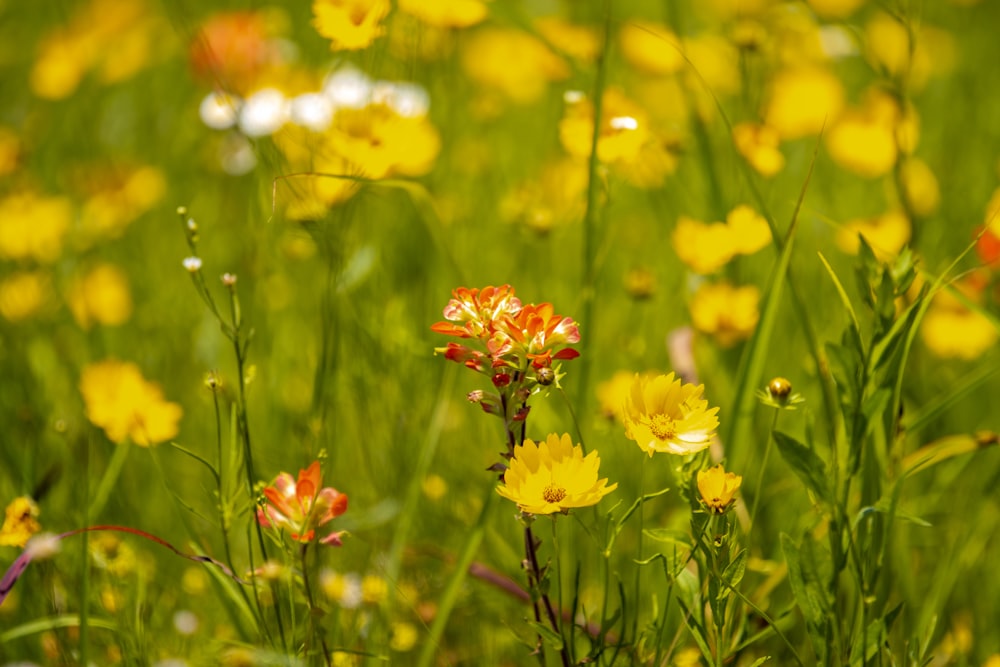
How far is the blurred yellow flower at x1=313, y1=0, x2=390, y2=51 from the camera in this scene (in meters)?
1.20

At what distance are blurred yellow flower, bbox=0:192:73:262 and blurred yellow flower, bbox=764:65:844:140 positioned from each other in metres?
1.53

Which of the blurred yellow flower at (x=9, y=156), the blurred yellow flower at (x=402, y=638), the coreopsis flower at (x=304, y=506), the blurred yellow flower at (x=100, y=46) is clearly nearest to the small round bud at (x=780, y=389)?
the coreopsis flower at (x=304, y=506)

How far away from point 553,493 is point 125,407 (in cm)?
80

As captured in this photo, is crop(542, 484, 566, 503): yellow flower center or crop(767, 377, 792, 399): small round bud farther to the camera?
crop(767, 377, 792, 399): small round bud

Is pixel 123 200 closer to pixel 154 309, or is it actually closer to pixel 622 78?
pixel 154 309

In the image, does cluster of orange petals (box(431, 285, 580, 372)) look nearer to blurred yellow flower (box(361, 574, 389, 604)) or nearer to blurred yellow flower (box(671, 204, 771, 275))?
blurred yellow flower (box(361, 574, 389, 604))

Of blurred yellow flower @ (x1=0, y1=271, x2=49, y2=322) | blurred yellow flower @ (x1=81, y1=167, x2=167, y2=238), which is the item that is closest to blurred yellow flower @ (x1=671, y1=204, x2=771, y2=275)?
blurred yellow flower @ (x1=0, y1=271, x2=49, y2=322)

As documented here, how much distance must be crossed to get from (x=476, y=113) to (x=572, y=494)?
166 centimetres


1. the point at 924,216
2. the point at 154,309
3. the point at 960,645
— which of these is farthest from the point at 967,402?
the point at 154,309

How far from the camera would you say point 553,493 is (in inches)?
34.4

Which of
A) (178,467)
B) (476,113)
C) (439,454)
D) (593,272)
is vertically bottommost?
(178,467)

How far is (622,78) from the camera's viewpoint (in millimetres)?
3186

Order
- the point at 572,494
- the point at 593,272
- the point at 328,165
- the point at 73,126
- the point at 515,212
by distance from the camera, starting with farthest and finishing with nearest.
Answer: the point at 73,126 → the point at 515,212 → the point at 328,165 → the point at 593,272 → the point at 572,494

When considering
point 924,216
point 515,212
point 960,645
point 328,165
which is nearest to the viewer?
point 960,645
